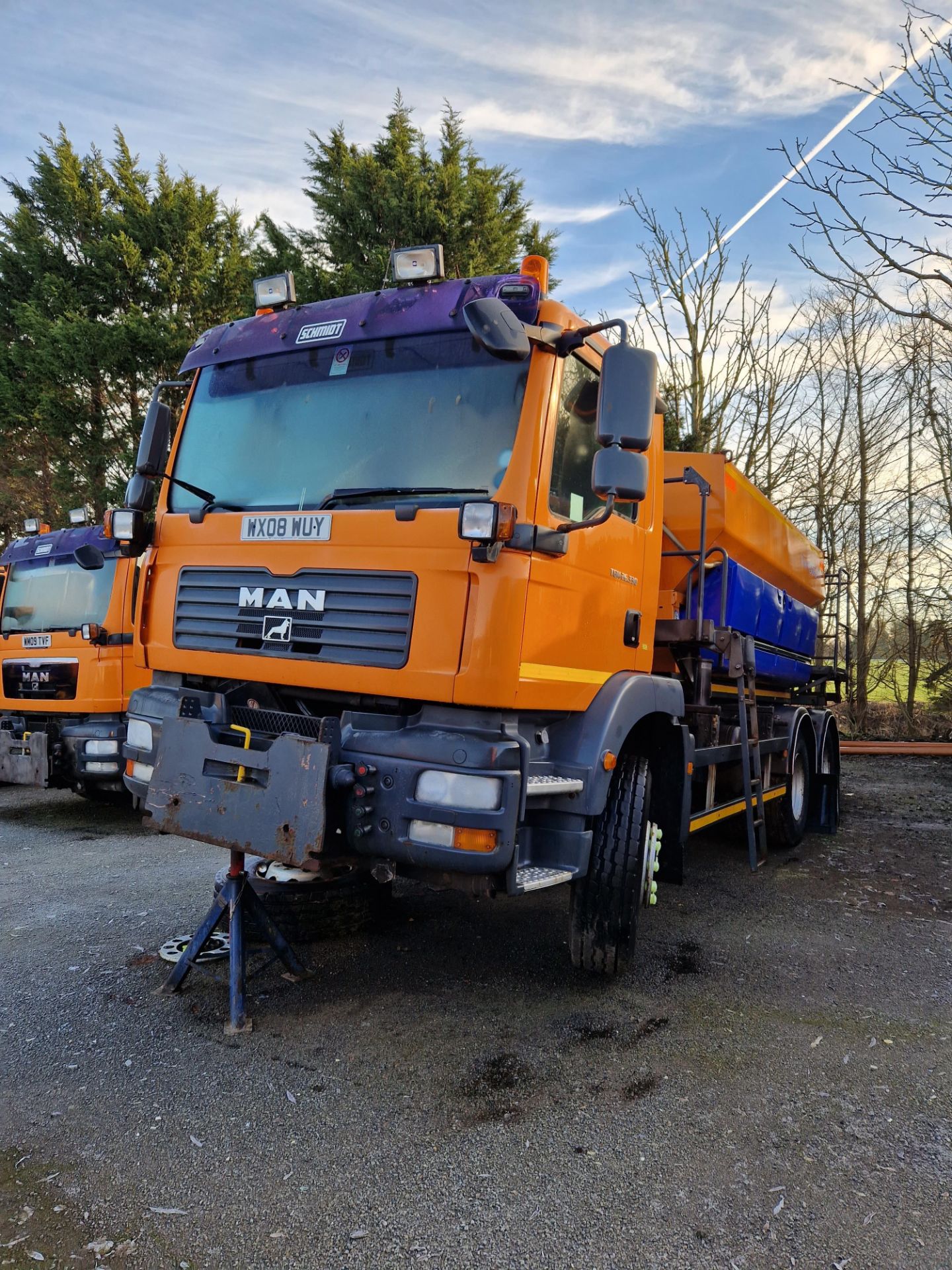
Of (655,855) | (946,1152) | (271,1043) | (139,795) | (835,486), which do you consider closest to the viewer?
(946,1152)

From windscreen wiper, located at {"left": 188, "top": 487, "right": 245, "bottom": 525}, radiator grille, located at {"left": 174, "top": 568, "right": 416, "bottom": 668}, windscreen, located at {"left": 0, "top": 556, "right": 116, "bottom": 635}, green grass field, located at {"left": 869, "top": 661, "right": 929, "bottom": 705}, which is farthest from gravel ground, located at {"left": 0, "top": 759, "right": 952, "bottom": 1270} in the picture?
green grass field, located at {"left": 869, "top": 661, "right": 929, "bottom": 705}

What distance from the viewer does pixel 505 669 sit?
299 cm

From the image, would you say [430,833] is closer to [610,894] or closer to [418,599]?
[418,599]

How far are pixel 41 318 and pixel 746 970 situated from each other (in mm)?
17007

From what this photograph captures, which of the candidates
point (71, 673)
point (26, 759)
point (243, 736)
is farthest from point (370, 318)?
point (26, 759)

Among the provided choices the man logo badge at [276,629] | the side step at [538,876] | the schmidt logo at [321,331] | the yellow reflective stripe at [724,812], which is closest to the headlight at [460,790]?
the side step at [538,876]

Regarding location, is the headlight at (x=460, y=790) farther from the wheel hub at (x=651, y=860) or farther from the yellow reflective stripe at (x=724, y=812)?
the yellow reflective stripe at (x=724, y=812)

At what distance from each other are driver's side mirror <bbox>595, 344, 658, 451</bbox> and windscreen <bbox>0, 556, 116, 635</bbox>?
18.9 ft

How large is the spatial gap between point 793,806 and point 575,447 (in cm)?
472

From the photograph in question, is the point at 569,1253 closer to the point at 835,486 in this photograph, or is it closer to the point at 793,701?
the point at 793,701

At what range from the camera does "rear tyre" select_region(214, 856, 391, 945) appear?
3.88 metres

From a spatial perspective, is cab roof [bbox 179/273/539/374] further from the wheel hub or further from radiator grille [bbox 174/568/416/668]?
the wheel hub

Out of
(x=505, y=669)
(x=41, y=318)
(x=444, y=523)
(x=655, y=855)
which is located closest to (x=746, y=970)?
(x=655, y=855)

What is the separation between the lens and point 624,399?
318 centimetres
